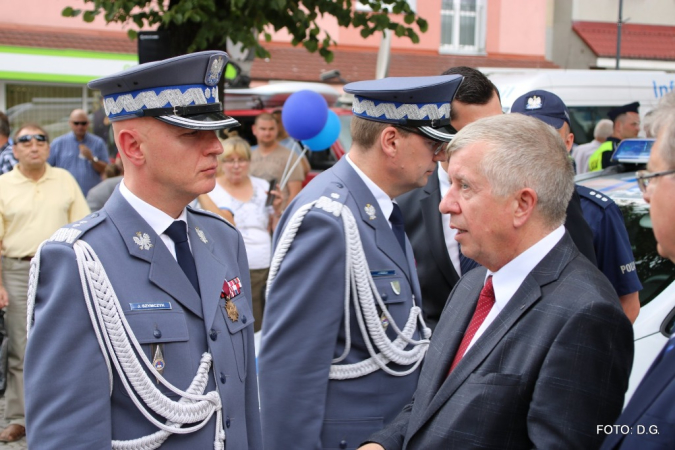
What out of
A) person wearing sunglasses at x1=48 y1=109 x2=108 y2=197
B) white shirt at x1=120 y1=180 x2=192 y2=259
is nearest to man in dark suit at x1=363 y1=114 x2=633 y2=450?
white shirt at x1=120 y1=180 x2=192 y2=259

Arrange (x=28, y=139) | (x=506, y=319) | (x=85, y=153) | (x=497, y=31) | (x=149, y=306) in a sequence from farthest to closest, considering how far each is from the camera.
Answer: (x=497, y=31) → (x=85, y=153) → (x=28, y=139) → (x=149, y=306) → (x=506, y=319)

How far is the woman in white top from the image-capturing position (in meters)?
6.76

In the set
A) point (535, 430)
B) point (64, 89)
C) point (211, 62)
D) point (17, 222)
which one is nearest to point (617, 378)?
point (535, 430)

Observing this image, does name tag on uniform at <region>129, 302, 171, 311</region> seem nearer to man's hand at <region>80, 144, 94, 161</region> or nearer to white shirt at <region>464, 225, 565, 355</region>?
white shirt at <region>464, 225, 565, 355</region>

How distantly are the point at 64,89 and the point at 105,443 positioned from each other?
1425 cm

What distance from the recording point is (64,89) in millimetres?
15188

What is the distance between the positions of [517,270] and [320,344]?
2.72 feet

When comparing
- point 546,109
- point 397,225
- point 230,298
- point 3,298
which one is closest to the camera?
point 230,298

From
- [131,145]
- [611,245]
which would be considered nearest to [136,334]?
[131,145]

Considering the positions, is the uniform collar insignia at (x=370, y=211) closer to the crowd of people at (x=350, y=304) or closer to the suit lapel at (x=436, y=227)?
the crowd of people at (x=350, y=304)

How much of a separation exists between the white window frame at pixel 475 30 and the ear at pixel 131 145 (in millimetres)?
18352

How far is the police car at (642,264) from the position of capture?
143 inches

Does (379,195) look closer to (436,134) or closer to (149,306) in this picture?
(436,134)

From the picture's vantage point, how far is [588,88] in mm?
11312
